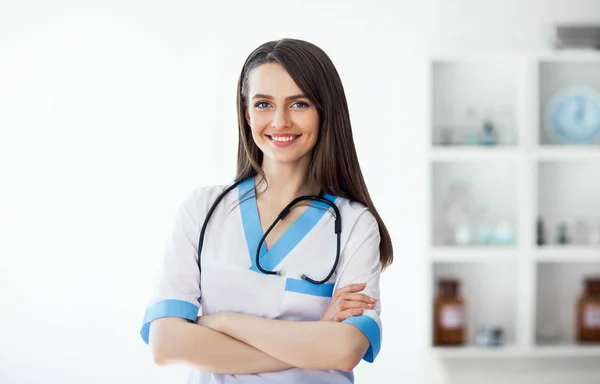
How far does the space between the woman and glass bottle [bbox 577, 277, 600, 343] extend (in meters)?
2.00

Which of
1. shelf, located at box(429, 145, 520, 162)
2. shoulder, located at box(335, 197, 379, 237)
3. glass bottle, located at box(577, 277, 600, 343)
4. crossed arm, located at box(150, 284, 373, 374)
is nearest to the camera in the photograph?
crossed arm, located at box(150, 284, 373, 374)

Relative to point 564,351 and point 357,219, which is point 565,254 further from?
point 357,219

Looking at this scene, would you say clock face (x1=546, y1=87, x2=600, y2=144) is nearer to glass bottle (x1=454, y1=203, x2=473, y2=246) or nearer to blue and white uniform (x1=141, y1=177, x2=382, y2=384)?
glass bottle (x1=454, y1=203, x2=473, y2=246)

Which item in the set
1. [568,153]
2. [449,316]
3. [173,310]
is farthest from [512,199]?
[173,310]

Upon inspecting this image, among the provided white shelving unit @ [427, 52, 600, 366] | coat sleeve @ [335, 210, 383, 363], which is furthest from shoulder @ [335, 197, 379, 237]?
white shelving unit @ [427, 52, 600, 366]

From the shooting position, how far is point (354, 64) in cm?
328

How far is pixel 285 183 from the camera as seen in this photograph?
58.9 inches

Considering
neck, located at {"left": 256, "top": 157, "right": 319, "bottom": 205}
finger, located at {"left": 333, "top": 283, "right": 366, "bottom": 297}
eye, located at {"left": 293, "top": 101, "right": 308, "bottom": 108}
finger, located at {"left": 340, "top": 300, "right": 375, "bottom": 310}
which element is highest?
eye, located at {"left": 293, "top": 101, "right": 308, "bottom": 108}

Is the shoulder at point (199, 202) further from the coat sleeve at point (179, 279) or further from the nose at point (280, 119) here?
the nose at point (280, 119)

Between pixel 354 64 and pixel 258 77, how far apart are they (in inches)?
75.9

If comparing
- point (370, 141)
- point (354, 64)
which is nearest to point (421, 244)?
point (370, 141)

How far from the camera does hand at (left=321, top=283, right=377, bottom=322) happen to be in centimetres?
136

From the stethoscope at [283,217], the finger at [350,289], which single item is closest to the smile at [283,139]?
the stethoscope at [283,217]

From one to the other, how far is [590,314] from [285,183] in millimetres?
2138
